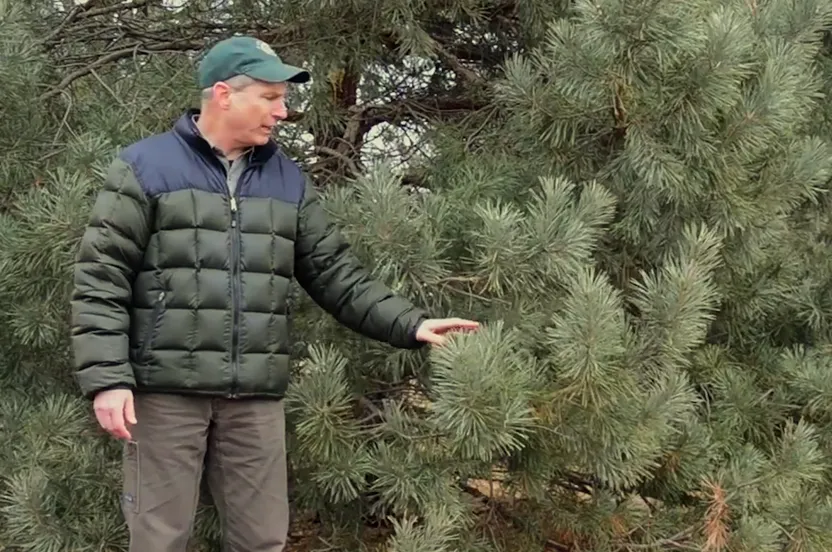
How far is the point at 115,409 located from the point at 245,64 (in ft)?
1.88

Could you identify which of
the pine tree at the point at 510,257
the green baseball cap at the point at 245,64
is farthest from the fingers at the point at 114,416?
the green baseball cap at the point at 245,64

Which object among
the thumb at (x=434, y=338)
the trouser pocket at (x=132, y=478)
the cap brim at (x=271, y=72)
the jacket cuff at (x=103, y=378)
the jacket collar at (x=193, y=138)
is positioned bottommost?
the trouser pocket at (x=132, y=478)

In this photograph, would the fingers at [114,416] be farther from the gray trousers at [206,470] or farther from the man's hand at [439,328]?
the man's hand at [439,328]

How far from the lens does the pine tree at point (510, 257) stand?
5.00 feet

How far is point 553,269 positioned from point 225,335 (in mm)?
532

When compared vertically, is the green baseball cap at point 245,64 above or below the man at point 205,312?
above

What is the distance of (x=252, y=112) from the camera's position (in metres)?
1.49

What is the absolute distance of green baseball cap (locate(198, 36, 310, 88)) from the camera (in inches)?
58.6

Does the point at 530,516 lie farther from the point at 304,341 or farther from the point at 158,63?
the point at 158,63

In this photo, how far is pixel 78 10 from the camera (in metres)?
2.13

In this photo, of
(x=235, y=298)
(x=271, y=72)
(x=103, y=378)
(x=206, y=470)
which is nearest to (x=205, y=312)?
(x=235, y=298)

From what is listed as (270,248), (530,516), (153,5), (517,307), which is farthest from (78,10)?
(530,516)

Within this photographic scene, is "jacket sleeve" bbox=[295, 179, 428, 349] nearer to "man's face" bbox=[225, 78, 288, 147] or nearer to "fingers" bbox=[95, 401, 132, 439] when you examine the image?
"man's face" bbox=[225, 78, 288, 147]

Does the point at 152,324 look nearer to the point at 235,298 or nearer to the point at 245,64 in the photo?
the point at 235,298
